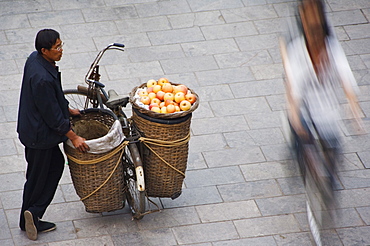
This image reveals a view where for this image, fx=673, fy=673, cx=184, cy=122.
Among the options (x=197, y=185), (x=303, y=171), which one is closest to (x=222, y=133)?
(x=197, y=185)

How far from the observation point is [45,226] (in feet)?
19.0

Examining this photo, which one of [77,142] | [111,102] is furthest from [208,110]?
[77,142]

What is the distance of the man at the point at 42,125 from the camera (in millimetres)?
5102

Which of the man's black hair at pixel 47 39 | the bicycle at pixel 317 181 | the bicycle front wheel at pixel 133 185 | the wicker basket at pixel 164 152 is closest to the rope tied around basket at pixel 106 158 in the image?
the bicycle front wheel at pixel 133 185

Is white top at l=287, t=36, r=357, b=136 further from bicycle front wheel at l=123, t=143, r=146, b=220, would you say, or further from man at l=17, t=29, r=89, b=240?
man at l=17, t=29, r=89, b=240

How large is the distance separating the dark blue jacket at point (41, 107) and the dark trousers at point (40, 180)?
0.19m

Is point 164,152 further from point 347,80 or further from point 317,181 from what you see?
point 347,80

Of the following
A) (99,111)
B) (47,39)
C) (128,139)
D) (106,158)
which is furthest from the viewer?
(99,111)

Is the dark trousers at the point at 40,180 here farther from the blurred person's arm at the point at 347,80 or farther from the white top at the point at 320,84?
the blurred person's arm at the point at 347,80

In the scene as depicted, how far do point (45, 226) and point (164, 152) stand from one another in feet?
3.99

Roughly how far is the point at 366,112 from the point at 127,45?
3.02m

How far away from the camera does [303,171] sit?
580 cm

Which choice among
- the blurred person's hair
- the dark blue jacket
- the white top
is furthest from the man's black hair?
the blurred person's hair

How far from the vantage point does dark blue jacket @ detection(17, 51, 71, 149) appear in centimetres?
509
